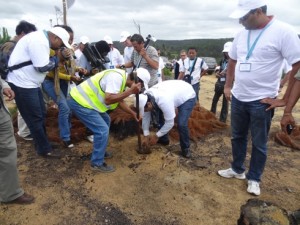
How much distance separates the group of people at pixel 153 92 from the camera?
2754mm

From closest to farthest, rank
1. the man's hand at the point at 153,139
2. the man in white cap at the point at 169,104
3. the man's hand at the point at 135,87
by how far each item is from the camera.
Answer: the man's hand at the point at 135,87 < the man in white cap at the point at 169,104 < the man's hand at the point at 153,139

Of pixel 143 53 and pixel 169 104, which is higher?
pixel 143 53

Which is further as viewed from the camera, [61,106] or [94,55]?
[94,55]

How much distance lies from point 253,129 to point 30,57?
2.74 meters

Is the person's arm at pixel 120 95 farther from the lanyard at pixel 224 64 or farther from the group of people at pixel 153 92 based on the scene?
the lanyard at pixel 224 64

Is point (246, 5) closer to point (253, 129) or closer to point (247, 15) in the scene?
point (247, 15)

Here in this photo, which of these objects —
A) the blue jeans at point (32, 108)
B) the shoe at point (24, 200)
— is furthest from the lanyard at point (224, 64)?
the shoe at point (24, 200)

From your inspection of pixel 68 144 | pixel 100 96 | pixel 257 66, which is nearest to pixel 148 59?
pixel 100 96

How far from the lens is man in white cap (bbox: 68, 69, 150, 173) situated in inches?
134

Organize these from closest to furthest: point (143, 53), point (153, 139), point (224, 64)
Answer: point (153, 139) < point (143, 53) < point (224, 64)

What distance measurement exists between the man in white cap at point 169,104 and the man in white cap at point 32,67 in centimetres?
127

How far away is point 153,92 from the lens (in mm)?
3766

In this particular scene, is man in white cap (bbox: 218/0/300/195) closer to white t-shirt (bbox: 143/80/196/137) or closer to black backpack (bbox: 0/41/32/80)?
white t-shirt (bbox: 143/80/196/137)

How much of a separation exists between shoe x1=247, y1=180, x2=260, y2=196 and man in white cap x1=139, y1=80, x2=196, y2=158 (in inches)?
45.2
